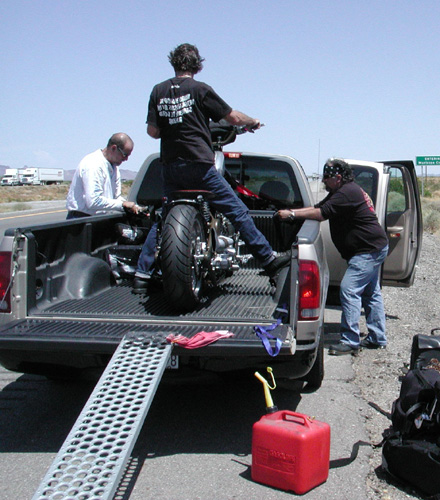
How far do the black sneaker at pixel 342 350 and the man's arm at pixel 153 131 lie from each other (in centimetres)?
271

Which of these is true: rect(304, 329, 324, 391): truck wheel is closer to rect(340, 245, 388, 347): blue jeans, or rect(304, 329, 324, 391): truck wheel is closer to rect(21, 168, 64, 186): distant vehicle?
rect(340, 245, 388, 347): blue jeans

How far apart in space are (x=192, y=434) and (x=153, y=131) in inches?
92.9

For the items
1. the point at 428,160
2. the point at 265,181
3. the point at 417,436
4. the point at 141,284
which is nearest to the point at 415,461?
the point at 417,436

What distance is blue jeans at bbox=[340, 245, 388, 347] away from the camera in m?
6.18

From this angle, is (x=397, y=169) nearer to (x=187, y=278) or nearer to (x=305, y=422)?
(x=187, y=278)

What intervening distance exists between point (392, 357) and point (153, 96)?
3352 millimetres

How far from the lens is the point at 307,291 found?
393cm

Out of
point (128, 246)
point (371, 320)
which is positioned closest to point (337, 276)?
point (371, 320)

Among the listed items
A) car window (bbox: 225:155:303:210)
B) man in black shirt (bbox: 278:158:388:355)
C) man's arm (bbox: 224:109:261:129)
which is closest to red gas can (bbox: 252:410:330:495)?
man's arm (bbox: 224:109:261:129)

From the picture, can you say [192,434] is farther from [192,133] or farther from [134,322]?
[192,133]

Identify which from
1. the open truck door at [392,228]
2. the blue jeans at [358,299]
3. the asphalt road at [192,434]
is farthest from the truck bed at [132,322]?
the open truck door at [392,228]

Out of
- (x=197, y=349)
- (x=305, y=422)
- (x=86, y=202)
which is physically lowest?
(x=305, y=422)

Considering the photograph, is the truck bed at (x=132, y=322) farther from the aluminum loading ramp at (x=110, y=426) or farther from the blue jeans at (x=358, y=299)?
the blue jeans at (x=358, y=299)

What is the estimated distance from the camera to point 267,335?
3760mm
